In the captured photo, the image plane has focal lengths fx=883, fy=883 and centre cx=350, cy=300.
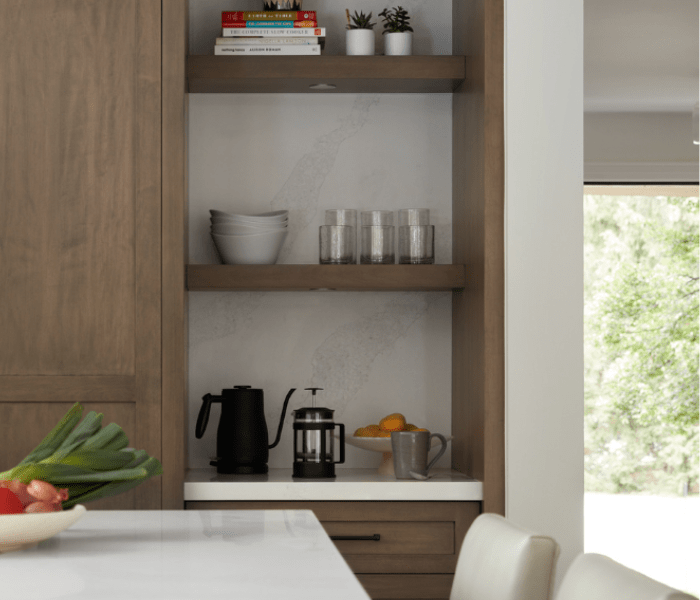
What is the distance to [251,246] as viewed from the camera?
267cm

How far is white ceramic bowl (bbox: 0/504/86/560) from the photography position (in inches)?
54.4

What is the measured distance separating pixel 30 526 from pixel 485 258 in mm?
1445

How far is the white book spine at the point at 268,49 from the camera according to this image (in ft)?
8.75

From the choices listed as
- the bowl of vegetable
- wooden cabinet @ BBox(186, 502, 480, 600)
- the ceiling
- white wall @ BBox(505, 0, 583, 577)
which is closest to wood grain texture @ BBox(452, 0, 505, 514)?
white wall @ BBox(505, 0, 583, 577)

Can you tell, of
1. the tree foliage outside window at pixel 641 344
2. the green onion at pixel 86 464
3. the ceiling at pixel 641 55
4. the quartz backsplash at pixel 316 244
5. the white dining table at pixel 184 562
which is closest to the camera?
the white dining table at pixel 184 562

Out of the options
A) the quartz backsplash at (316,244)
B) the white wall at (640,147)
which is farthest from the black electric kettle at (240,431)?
the white wall at (640,147)

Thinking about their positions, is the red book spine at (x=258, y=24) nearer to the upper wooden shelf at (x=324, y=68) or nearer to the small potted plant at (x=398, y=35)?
the upper wooden shelf at (x=324, y=68)

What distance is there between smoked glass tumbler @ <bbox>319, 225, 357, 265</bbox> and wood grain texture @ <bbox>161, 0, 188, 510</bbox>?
0.44 meters

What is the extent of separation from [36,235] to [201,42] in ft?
2.96

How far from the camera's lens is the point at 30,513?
1419 mm

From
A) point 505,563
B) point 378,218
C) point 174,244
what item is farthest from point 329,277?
point 505,563

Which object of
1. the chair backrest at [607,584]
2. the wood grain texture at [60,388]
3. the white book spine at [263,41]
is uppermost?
the white book spine at [263,41]

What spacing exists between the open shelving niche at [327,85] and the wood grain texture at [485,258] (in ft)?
0.27

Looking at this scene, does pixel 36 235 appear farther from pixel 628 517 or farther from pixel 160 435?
pixel 628 517
